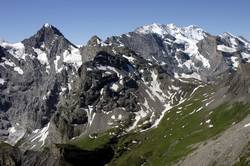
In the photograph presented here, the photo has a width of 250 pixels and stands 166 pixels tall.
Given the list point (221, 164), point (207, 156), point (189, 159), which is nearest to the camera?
point (221, 164)

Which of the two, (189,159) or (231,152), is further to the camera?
(189,159)

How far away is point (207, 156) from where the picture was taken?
173250 mm

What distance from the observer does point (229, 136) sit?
7003 inches

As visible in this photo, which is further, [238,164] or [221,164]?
[221,164]

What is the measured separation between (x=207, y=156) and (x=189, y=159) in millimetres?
14333

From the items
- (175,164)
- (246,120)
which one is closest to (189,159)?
(175,164)

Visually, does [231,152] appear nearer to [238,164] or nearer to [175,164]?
[238,164]

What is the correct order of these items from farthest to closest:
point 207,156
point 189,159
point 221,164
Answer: point 189,159, point 207,156, point 221,164

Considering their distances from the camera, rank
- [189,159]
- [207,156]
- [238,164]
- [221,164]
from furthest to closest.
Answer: [189,159]
[207,156]
[221,164]
[238,164]

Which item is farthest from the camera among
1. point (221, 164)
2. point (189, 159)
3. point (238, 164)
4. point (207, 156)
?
point (189, 159)

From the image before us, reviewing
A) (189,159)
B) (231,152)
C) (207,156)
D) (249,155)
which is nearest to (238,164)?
(249,155)

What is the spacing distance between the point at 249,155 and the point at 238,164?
4479 mm

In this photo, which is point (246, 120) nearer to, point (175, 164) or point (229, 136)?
point (229, 136)

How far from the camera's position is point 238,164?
14650 cm
